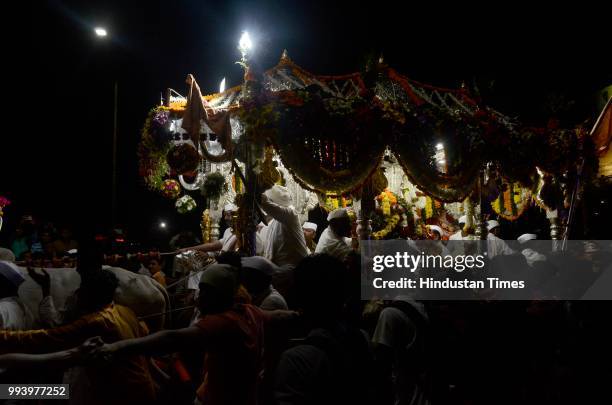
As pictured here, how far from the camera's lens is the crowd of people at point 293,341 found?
2559mm

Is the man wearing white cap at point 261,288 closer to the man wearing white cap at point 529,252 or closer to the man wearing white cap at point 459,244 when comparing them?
the man wearing white cap at point 459,244

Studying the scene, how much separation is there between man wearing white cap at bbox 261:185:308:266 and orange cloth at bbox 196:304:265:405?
3.98m

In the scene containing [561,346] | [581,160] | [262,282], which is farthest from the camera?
[581,160]

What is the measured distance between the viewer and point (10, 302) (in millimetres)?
4125

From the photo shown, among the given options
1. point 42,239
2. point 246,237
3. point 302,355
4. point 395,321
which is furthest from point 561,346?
point 42,239

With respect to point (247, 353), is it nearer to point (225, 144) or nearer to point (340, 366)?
point (340, 366)

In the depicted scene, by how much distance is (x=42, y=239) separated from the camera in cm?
874

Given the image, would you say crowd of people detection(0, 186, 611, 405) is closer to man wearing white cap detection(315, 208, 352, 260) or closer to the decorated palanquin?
man wearing white cap detection(315, 208, 352, 260)

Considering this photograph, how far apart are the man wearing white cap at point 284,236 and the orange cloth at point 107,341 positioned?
3920mm

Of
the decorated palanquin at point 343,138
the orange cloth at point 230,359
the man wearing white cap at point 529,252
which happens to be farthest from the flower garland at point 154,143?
the man wearing white cap at point 529,252

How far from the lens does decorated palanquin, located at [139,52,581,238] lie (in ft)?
23.4

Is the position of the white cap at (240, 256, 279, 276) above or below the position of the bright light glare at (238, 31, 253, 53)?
below

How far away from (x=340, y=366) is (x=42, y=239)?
26.7 ft

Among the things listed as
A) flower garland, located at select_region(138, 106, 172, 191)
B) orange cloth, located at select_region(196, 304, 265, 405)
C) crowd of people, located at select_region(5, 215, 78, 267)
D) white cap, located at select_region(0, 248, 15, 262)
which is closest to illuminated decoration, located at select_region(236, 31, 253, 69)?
flower garland, located at select_region(138, 106, 172, 191)
